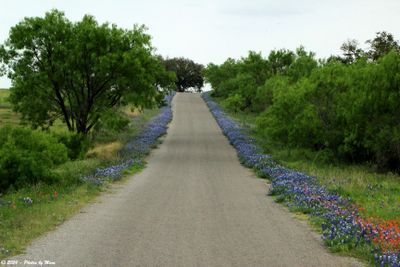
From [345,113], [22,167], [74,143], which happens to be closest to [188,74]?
[74,143]

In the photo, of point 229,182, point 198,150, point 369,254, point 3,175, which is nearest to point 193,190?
point 229,182

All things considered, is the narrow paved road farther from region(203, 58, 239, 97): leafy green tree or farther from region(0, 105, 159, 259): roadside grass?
region(203, 58, 239, 97): leafy green tree

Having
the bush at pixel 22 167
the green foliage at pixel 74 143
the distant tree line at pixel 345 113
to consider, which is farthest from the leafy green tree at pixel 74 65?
the bush at pixel 22 167

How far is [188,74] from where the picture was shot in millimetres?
138250

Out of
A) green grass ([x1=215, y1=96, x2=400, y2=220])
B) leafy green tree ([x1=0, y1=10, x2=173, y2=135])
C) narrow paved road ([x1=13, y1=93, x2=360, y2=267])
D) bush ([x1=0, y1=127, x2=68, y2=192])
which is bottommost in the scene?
green grass ([x1=215, y1=96, x2=400, y2=220])

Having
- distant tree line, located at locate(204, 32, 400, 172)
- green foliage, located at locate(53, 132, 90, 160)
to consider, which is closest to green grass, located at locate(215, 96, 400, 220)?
distant tree line, located at locate(204, 32, 400, 172)

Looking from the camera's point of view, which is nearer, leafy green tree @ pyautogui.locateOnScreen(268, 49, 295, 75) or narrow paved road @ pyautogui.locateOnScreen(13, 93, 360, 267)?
narrow paved road @ pyautogui.locateOnScreen(13, 93, 360, 267)

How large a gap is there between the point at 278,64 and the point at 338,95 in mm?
29317

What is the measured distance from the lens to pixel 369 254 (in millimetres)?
8961

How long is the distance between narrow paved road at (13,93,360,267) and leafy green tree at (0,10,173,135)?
13.4 metres

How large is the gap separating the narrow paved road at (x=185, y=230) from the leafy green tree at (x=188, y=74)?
115 m

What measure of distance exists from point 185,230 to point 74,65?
900 inches

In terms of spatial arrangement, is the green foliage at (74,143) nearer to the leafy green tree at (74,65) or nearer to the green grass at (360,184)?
the leafy green tree at (74,65)

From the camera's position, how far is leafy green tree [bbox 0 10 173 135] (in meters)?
31.9
